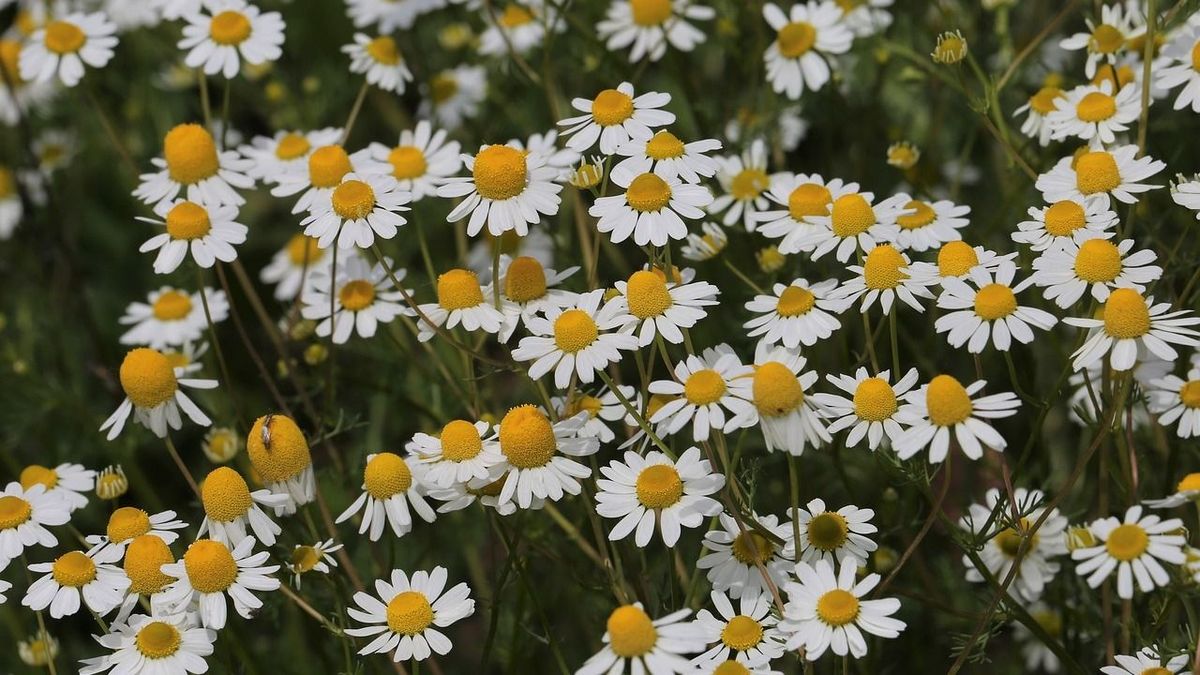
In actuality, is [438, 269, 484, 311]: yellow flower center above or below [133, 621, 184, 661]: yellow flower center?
above

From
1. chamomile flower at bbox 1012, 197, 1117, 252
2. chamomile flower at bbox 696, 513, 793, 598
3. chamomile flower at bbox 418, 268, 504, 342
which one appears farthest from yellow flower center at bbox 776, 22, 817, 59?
chamomile flower at bbox 696, 513, 793, 598

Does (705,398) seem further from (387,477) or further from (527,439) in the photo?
(387,477)

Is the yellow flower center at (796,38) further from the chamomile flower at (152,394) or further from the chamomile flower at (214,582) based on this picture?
the chamomile flower at (214,582)

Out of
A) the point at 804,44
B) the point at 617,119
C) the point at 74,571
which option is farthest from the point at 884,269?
the point at 74,571

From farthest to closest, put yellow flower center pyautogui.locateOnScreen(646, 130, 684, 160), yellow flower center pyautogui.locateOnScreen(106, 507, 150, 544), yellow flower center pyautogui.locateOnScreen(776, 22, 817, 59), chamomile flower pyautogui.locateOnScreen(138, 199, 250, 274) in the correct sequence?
yellow flower center pyautogui.locateOnScreen(776, 22, 817, 59), chamomile flower pyautogui.locateOnScreen(138, 199, 250, 274), yellow flower center pyautogui.locateOnScreen(646, 130, 684, 160), yellow flower center pyautogui.locateOnScreen(106, 507, 150, 544)

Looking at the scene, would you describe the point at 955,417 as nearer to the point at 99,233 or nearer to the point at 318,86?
the point at 318,86

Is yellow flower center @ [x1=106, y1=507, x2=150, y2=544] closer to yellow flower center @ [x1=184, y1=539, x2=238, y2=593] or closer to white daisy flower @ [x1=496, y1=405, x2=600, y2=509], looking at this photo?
yellow flower center @ [x1=184, y1=539, x2=238, y2=593]

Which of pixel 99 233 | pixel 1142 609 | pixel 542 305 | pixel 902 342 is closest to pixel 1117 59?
pixel 902 342
